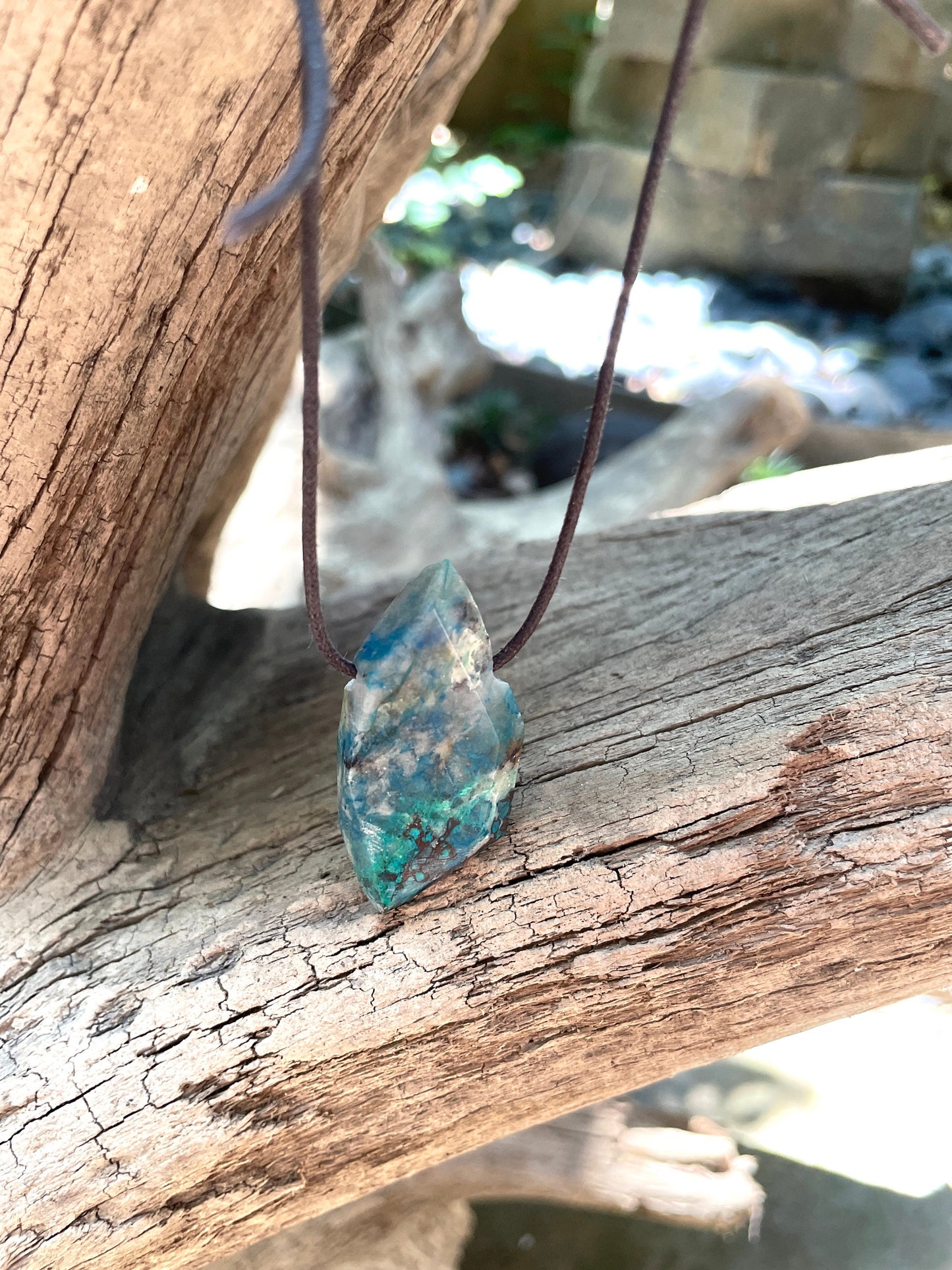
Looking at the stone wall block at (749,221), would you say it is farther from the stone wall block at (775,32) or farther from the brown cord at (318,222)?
the brown cord at (318,222)

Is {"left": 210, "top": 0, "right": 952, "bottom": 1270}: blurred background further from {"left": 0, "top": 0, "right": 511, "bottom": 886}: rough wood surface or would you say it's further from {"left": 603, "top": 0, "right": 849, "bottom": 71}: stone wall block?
{"left": 0, "top": 0, "right": 511, "bottom": 886}: rough wood surface

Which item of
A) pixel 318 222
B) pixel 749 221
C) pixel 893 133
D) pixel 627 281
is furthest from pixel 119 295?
pixel 893 133

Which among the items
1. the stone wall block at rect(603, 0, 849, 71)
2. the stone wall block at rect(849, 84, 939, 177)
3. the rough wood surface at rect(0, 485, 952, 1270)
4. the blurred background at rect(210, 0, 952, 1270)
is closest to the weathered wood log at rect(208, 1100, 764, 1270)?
the blurred background at rect(210, 0, 952, 1270)

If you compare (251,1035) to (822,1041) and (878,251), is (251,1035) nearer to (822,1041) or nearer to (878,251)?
(822,1041)

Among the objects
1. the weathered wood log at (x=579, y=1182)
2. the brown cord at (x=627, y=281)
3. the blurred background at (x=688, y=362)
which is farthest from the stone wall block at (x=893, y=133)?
the brown cord at (x=627, y=281)

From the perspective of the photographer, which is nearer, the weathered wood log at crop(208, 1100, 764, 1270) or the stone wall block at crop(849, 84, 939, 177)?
the weathered wood log at crop(208, 1100, 764, 1270)

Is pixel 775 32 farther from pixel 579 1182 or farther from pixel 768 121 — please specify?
pixel 579 1182

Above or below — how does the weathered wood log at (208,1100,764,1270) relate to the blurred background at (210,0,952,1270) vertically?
below
